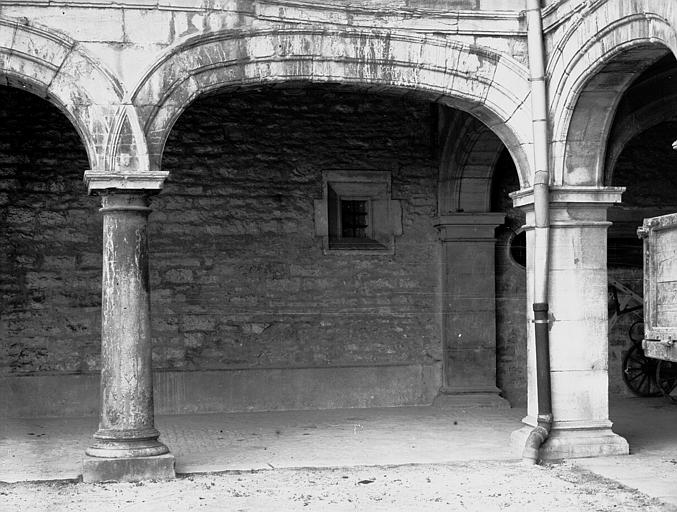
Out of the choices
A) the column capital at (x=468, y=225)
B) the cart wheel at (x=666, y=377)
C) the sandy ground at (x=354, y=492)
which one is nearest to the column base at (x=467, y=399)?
the column capital at (x=468, y=225)

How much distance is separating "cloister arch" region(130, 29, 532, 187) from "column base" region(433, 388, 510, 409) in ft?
11.4

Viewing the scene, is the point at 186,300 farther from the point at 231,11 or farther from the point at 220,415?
the point at 231,11

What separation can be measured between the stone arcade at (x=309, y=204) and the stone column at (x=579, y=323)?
0.06ft

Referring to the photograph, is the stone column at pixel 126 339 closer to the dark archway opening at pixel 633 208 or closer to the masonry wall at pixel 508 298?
the masonry wall at pixel 508 298

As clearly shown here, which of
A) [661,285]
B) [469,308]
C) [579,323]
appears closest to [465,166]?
[469,308]

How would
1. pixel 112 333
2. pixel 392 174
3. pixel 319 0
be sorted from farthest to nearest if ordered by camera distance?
pixel 392 174 < pixel 319 0 < pixel 112 333

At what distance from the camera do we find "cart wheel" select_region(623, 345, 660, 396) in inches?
464

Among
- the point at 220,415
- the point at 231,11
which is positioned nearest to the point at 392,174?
the point at 220,415

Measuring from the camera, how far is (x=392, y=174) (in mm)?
11273

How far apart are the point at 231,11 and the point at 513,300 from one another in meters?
5.17

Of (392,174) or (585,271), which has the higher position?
(392,174)

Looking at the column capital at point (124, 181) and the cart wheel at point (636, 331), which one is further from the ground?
the column capital at point (124, 181)

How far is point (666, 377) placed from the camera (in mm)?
11758

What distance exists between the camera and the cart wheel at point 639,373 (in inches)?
464
